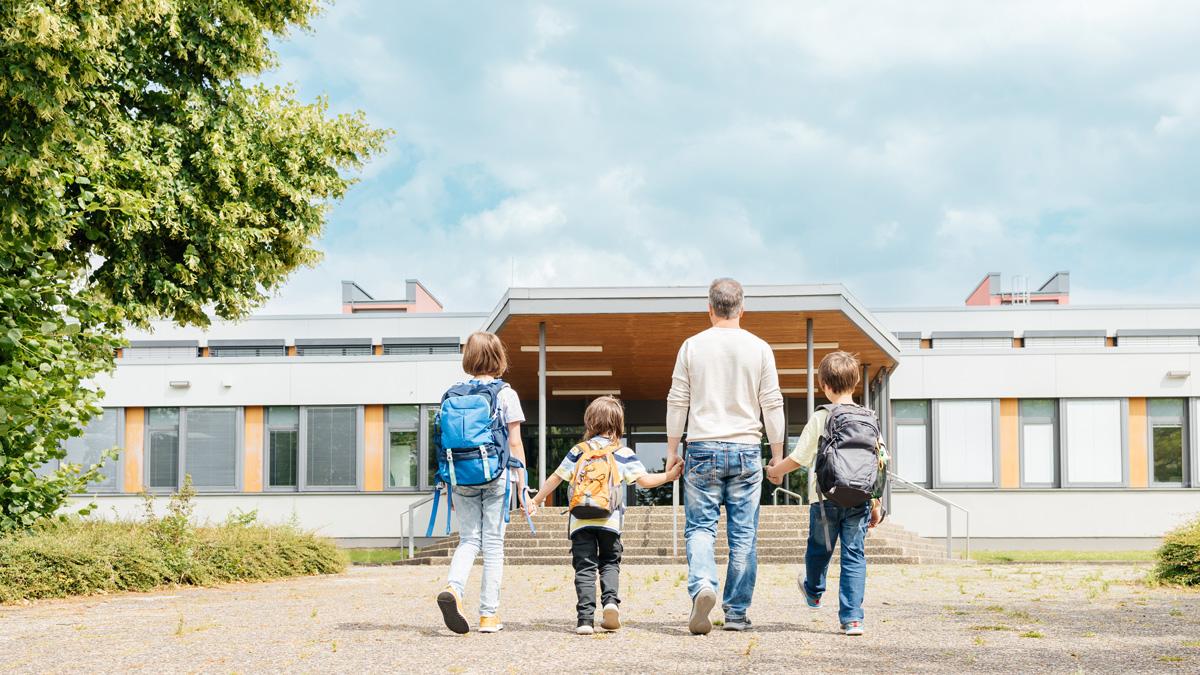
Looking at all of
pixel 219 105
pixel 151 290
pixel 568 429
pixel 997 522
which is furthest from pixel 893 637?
pixel 568 429

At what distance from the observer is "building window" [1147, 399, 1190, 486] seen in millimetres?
23250

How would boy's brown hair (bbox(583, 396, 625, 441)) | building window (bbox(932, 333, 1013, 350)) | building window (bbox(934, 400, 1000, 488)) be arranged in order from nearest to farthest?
boy's brown hair (bbox(583, 396, 625, 441)), building window (bbox(934, 400, 1000, 488)), building window (bbox(932, 333, 1013, 350))

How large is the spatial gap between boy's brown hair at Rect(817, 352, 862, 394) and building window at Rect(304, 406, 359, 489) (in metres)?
18.7

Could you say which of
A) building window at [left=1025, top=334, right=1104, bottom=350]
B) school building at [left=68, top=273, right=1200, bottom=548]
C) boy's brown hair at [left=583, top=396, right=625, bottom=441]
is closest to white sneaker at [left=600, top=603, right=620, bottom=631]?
boy's brown hair at [left=583, top=396, right=625, bottom=441]

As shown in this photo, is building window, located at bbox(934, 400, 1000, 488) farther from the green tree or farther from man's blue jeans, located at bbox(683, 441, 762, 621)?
man's blue jeans, located at bbox(683, 441, 762, 621)

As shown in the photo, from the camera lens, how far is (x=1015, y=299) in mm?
49125

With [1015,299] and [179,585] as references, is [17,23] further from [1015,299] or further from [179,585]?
[1015,299]

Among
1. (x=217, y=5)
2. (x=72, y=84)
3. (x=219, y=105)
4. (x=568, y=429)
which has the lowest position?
(x=568, y=429)

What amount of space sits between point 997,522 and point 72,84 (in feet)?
61.1

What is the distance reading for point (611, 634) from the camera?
20.3 ft

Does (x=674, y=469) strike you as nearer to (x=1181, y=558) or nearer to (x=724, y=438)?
(x=724, y=438)

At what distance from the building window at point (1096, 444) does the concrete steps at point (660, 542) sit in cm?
725

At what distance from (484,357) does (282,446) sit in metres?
18.8

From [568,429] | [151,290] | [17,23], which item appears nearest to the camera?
[17,23]
